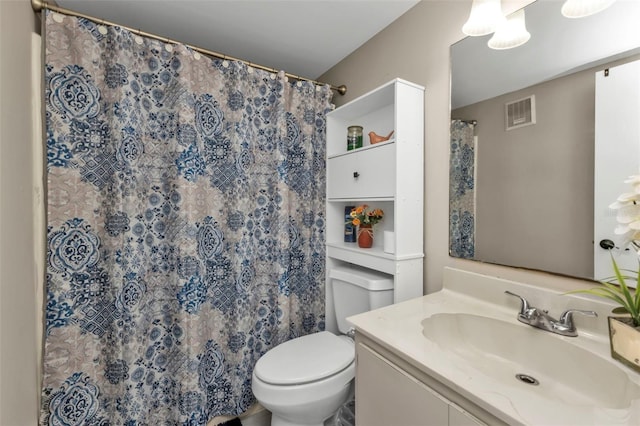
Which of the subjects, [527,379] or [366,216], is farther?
[366,216]

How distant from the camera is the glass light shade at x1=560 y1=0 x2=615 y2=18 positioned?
814 millimetres

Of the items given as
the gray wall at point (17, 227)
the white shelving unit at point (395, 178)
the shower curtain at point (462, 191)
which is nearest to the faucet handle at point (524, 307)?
the shower curtain at point (462, 191)

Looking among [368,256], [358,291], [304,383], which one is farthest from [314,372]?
[368,256]

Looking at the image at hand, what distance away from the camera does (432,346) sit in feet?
2.48

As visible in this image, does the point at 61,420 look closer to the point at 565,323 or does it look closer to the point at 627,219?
the point at 565,323

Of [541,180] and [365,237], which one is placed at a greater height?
[541,180]

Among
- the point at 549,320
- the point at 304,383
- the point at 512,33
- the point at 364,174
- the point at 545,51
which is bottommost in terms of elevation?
the point at 304,383

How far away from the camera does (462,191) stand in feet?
3.91

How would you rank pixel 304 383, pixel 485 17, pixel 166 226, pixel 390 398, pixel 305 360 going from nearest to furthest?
pixel 390 398
pixel 485 17
pixel 304 383
pixel 305 360
pixel 166 226

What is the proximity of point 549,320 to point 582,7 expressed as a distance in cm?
98

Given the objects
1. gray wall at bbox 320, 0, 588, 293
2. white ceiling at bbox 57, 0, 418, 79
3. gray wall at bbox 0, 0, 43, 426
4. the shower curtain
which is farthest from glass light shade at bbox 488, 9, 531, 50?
gray wall at bbox 0, 0, 43, 426

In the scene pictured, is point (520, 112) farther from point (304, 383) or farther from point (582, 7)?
point (304, 383)

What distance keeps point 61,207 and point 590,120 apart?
202 centimetres

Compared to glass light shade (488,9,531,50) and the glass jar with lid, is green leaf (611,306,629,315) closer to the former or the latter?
glass light shade (488,9,531,50)
